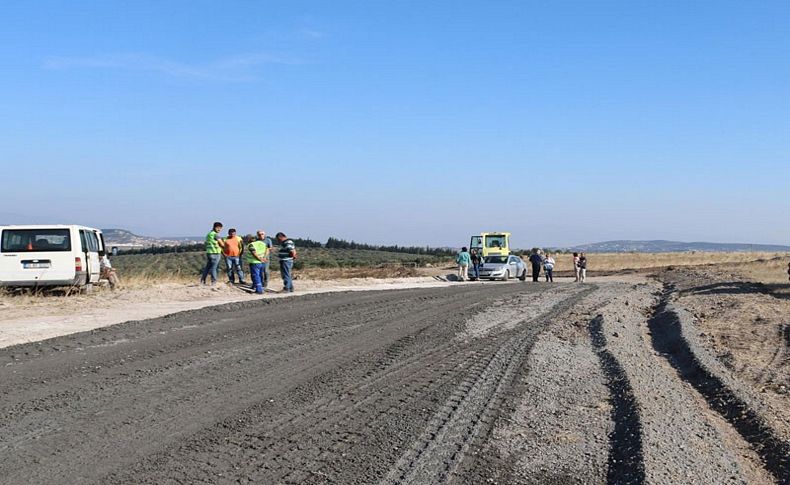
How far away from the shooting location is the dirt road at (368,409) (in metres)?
5.52

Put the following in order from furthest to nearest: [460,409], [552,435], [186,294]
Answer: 1. [186,294]
2. [460,409]
3. [552,435]

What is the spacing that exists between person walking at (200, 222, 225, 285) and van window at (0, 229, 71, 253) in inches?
157

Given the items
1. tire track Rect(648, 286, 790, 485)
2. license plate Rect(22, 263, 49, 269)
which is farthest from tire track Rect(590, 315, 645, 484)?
license plate Rect(22, 263, 49, 269)

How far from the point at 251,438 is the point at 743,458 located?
3.94 meters

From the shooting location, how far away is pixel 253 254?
2052cm

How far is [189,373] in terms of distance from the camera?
8820mm

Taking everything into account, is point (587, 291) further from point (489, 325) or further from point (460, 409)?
point (460, 409)

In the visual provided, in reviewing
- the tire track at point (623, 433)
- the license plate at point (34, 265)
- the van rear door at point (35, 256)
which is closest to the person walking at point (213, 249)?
the van rear door at point (35, 256)

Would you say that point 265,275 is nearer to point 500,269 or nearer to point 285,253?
point 285,253

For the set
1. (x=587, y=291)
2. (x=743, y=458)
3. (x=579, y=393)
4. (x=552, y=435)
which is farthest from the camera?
(x=587, y=291)

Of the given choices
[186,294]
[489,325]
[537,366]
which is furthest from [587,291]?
[537,366]

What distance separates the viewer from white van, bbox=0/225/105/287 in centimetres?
1853

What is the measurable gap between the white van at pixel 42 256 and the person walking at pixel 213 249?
3588 millimetres

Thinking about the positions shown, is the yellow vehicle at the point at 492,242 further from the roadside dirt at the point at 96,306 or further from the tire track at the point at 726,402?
the tire track at the point at 726,402
